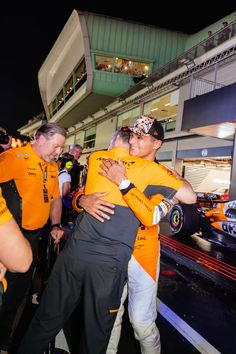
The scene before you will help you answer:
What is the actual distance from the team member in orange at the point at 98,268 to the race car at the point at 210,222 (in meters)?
4.44

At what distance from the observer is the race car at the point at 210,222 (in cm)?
607

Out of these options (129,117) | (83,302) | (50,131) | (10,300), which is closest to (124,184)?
(83,302)

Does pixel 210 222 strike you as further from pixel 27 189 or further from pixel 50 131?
pixel 27 189

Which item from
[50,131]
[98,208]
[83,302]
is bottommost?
[83,302]

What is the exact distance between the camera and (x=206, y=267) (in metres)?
5.16

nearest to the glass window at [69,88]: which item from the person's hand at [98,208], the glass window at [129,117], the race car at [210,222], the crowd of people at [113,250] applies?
the glass window at [129,117]

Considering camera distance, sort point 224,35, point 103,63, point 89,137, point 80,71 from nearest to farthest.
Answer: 1. point 224,35
2. point 103,63
3. point 80,71
4. point 89,137

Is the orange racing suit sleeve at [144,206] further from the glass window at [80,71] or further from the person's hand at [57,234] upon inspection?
the glass window at [80,71]

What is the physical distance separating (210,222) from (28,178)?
4742 mm

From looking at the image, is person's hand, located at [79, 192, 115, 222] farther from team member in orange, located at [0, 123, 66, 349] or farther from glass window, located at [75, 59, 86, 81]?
glass window, located at [75, 59, 86, 81]

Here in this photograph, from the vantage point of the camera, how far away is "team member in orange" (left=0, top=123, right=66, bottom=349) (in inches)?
112

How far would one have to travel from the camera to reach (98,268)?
198 cm

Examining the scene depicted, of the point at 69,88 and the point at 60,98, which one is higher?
the point at 60,98

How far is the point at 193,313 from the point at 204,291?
94 cm
